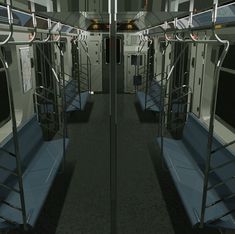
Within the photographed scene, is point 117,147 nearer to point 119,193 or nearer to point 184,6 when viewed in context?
point 119,193

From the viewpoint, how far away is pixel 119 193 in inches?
173

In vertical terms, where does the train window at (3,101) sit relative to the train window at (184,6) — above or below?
below

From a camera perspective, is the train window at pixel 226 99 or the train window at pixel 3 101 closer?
the train window at pixel 3 101

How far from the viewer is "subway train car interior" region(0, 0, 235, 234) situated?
261cm

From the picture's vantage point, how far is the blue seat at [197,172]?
3189mm

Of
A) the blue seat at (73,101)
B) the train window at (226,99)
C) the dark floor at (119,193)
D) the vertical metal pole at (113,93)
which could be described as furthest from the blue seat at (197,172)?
the blue seat at (73,101)

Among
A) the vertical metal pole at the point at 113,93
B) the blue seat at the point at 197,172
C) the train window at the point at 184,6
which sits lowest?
the blue seat at the point at 197,172

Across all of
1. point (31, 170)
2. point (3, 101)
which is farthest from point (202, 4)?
point (3, 101)

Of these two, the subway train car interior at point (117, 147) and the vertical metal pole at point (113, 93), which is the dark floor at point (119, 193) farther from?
the vertical metal pole at point (113, 93)

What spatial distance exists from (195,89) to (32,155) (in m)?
3.67

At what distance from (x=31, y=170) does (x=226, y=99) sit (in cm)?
341

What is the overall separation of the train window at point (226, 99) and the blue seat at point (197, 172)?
0.52 meters

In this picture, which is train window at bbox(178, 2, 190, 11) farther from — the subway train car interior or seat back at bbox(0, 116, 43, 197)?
seat back at bbox(0, 116, 43, 197)

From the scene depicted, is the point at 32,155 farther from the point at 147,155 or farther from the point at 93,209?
the point at 147,155
